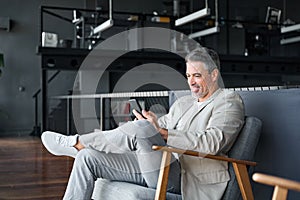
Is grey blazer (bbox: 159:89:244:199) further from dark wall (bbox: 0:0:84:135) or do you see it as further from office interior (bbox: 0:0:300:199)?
dark wall (bbox: 0:0:84:135)

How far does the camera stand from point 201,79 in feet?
8.15

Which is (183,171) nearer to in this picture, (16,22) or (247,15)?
(16,22)

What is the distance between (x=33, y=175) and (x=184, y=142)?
9.07 feet

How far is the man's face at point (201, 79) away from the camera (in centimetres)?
247

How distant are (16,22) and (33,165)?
276 inches

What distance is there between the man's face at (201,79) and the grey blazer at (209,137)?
0.05 m

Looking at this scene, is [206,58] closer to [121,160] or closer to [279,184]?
[121,160]

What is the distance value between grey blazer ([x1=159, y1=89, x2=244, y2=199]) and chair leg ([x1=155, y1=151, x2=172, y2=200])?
8 cm

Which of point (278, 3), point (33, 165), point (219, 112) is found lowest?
point (33, 165)

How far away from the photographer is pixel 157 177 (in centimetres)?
241

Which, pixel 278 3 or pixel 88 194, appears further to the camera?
pixel 278 3

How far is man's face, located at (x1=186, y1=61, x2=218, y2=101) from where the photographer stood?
8.11ft

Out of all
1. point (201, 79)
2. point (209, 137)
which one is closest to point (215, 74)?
point (201, 79)

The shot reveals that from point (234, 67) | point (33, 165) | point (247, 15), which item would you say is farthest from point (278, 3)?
point (33, 165)
